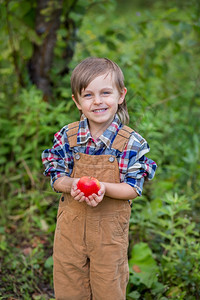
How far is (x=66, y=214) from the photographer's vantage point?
190cm

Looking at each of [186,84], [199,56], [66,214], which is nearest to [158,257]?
[66,214]

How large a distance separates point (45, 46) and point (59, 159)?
6.98 feet

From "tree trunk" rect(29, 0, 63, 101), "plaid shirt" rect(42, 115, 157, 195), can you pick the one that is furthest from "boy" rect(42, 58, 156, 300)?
"tree trunk" rect(29, 0, 63, 101)

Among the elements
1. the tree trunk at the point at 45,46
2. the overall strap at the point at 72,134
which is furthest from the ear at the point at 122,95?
the tree trunk at the point at 45,46

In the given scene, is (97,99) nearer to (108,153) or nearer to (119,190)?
(108,153)

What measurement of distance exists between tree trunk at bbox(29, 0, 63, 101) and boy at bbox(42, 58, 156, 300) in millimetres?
1956

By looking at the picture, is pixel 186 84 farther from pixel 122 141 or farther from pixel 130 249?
pixel 122 141

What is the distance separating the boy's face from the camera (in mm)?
1778

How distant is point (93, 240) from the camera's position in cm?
184

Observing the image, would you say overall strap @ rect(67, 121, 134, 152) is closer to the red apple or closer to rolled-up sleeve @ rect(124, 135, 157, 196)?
rolled-up sleeve @ rect(124, 135, 157, 196)

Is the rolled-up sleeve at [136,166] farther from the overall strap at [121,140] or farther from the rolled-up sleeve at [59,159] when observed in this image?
the rolled-up sleeve at [59,159]

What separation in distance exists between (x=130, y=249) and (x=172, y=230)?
358 mm

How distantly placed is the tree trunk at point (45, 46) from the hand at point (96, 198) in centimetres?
224

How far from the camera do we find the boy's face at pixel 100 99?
1.78m
